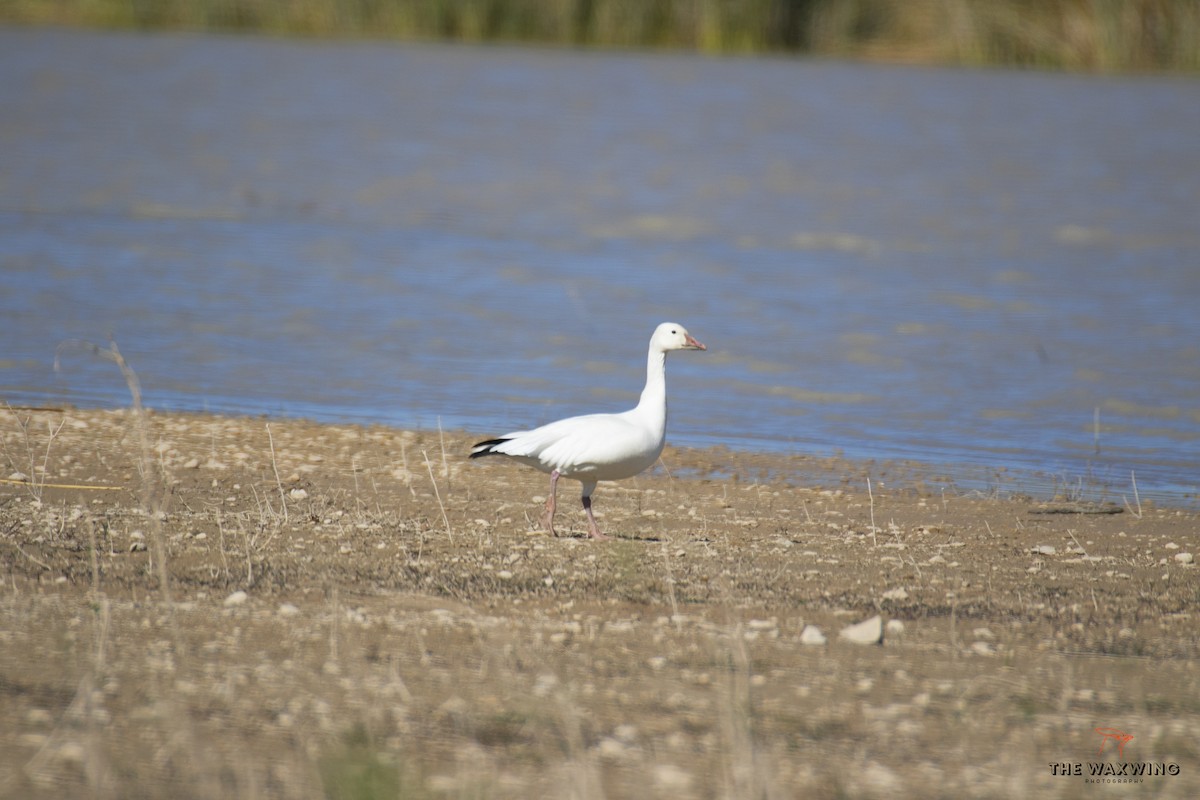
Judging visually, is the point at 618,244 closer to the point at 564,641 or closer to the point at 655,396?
the point at 655,396

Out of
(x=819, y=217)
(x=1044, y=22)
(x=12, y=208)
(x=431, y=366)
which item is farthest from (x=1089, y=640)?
(x=1044, y=22)

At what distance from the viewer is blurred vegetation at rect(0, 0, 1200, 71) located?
2848 centimetres

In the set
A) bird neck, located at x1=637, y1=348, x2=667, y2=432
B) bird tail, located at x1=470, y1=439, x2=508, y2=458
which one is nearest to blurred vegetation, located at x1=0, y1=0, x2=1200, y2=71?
bird neck, located at x1=637, y1=348, x2=667, y2=432

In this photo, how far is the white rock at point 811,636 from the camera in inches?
201

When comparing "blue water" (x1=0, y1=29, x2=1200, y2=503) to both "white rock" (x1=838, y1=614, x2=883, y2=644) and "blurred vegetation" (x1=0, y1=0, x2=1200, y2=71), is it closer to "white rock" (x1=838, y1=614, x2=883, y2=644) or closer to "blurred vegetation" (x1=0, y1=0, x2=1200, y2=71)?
"blurred vegetation" (x1=0, y1=0, x2=1200, y2=71)

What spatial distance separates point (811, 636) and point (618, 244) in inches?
493

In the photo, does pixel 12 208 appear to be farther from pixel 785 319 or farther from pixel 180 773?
pixel 180 773

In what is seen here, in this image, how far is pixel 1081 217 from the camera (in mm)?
19016

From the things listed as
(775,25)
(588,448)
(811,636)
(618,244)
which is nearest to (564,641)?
(811,636)

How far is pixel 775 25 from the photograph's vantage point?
31.1 m

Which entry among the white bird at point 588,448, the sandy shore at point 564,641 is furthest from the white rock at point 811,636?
the white bird at point 588,448

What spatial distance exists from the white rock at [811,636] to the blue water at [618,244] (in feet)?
12.7

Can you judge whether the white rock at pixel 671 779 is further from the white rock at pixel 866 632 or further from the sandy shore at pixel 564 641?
the white rock at pixel 866 632

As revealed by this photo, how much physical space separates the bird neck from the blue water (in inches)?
90.5
